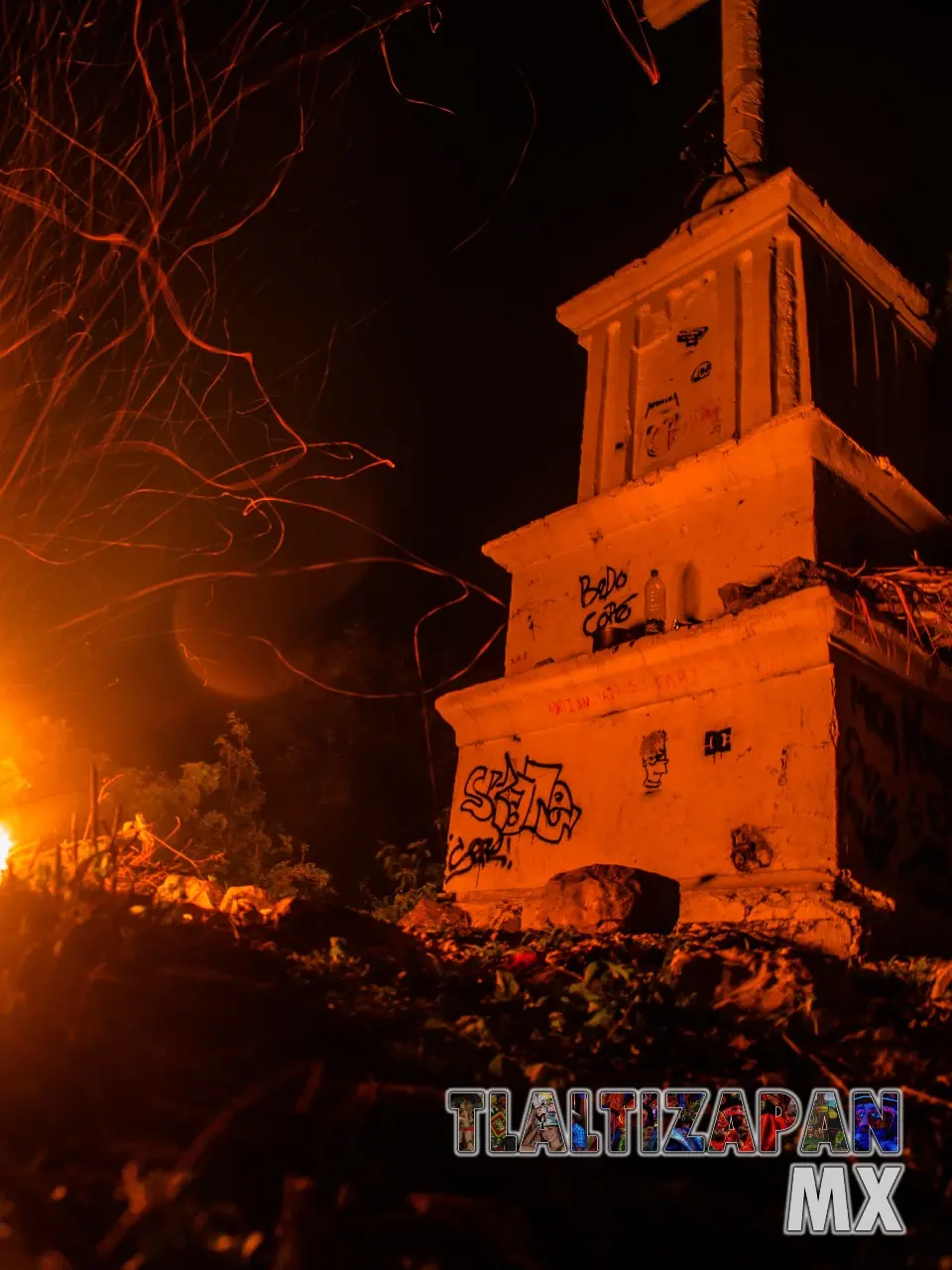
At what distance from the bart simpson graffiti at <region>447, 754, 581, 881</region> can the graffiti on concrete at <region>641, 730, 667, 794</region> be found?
699 millimetres

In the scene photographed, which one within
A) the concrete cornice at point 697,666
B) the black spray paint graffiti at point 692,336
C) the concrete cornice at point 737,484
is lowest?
the concrete cornice at point 697,666

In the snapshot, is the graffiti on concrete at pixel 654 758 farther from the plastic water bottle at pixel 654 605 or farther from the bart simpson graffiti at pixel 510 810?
the plastic water bottle at pixel 654 605

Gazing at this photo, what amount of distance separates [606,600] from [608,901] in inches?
113

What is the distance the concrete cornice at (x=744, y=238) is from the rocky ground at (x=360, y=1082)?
6715mm

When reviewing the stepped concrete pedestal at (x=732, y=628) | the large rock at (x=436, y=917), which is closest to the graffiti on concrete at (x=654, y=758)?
the stepped concrete pedestal at (x=732, y=628)

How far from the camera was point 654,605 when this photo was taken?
804cm

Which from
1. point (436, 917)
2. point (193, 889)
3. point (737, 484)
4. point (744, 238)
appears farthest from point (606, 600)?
point (193, 889)

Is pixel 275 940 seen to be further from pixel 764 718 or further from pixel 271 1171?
pixel 764 718

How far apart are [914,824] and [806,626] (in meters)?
1.62

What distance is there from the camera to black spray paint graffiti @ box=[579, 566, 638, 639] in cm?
836

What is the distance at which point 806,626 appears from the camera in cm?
665

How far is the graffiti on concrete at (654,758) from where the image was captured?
7.36m

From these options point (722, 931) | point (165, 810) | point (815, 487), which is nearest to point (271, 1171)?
point (722, 931)

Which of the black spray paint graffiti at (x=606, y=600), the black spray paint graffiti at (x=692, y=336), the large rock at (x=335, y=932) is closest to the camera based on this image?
the large rock at (x=335, y=932)
